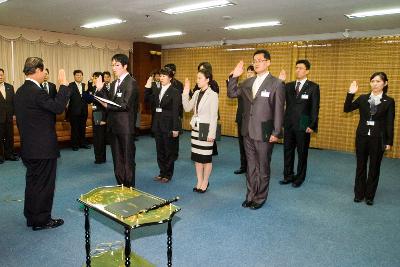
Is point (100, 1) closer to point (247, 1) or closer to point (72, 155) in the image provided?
point (247, 1)

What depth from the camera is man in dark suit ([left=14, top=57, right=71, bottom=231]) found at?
3.05 metres

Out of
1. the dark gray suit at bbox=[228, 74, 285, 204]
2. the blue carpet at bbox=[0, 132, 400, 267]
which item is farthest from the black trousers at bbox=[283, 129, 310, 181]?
the dark gray suit at bbox=[228, 74, 285, 204]

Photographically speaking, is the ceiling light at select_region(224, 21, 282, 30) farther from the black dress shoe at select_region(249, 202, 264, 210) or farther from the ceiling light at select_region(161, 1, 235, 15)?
the black dress shoe at select_region(249, 202, 264, 210)

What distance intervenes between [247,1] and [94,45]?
586cm

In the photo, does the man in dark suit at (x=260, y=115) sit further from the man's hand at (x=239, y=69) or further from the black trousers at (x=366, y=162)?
the black trousers at (x=366, y=162)

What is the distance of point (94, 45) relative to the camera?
9.46 m

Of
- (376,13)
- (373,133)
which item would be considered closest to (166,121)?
(373,133)

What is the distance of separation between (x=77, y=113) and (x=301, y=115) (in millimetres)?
4781

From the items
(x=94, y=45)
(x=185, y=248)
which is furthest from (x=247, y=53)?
(x=185, y=248)

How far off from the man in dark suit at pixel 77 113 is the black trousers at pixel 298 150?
4.50m

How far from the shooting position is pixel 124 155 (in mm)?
4277

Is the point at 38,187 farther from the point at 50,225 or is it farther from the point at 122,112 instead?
the point at 122,112

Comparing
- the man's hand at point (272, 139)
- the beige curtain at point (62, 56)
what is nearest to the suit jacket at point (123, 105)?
the man's hand at point (272, 139)

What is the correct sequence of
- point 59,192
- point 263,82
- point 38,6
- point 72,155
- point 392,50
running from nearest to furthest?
point 263,82 → point 59,192 → point 38,6 → point 72,155 → point 392,50
